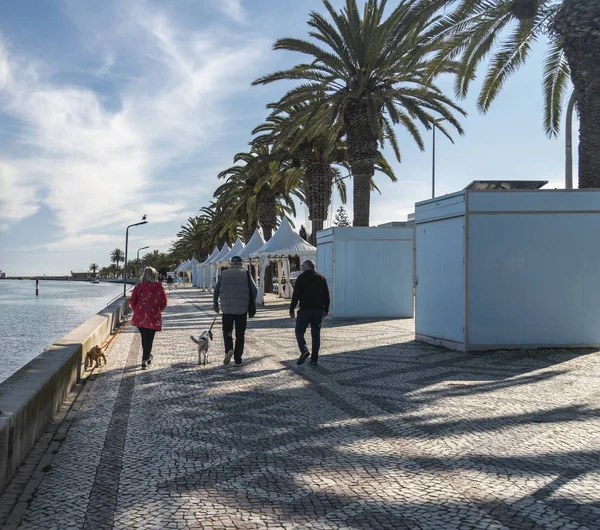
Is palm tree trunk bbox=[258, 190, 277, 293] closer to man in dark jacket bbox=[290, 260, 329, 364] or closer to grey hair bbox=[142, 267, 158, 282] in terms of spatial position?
grey hair bbox=[142, 267, 158, 282]

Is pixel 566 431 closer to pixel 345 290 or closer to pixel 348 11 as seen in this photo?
pixel 345 290

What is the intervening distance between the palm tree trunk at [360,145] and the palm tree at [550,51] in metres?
4.14

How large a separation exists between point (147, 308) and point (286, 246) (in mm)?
15326

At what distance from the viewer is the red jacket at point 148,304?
9.52 meters

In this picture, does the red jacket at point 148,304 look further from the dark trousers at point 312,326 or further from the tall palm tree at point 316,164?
the tall palm tree at point 316,164

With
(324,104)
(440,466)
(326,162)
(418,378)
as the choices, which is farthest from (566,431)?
(326,162)

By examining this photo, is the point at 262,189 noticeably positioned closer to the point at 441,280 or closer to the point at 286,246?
the point at 286,246

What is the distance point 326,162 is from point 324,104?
6724mm

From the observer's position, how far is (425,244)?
12.7 metres

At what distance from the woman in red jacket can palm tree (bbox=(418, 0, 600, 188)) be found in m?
8.09

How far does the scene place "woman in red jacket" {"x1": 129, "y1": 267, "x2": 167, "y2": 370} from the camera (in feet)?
31.2

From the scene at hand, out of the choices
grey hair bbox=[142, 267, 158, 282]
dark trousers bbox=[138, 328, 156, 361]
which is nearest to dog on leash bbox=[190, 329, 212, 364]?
dark trousers bbox=[138, 328, 156, 361]

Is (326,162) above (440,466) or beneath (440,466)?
above

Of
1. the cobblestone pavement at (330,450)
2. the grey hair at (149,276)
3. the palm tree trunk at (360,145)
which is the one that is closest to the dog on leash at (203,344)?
the cobblestone pavement at (330,450)
